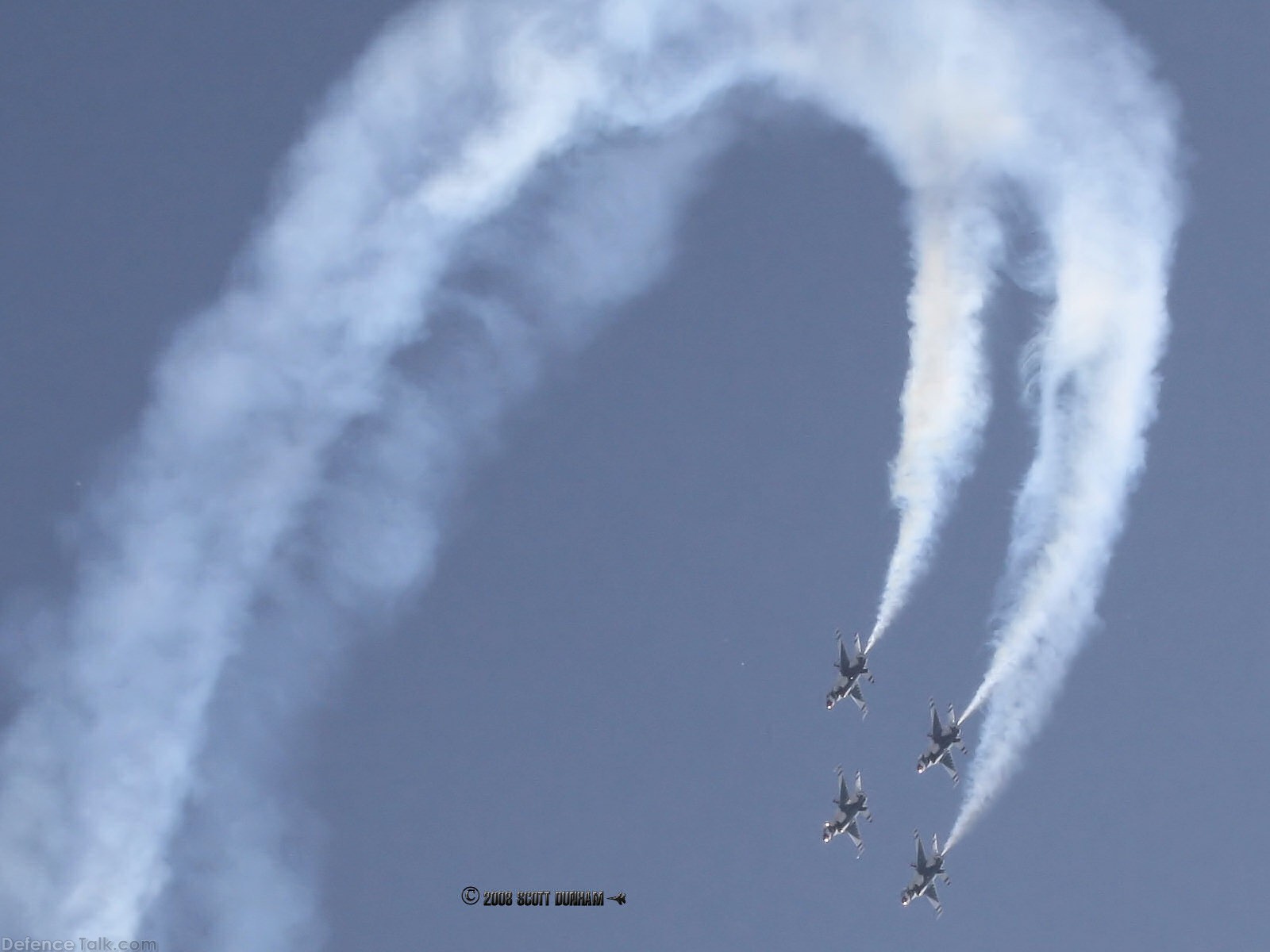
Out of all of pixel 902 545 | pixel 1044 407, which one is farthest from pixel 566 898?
pixel 1044 407

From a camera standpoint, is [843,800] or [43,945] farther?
[843,800]

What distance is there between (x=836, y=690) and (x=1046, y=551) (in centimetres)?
1264

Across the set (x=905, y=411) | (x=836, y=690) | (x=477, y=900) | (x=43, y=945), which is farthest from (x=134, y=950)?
(x=905, y=411)

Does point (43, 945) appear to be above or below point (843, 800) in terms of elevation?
below

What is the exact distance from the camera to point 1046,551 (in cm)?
5775

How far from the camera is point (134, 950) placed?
61.6 meters

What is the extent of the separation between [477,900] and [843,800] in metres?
13.4

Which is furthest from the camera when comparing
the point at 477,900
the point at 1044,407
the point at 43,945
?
the point at 477,900

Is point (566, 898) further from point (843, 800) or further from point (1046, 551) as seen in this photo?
point (1046, 551)

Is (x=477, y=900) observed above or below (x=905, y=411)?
below

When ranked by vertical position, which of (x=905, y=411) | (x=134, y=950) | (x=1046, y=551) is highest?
(x=905, y=411)

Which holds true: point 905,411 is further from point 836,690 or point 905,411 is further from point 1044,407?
point 836,690

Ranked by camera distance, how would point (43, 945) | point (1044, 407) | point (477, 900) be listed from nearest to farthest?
point (1044, 407) < point (43, 945) < point (477, 900)

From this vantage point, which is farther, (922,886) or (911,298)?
(922,886)
